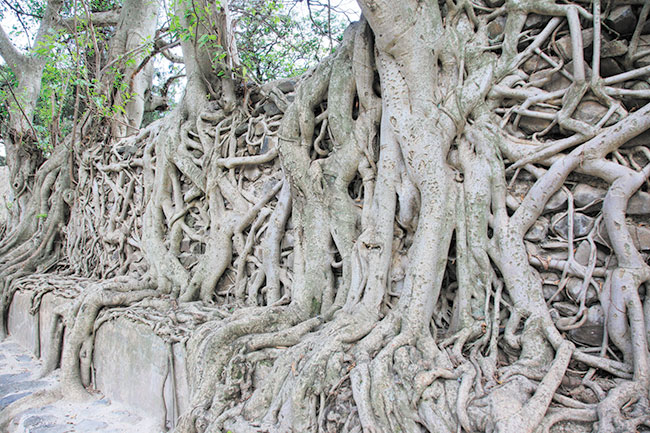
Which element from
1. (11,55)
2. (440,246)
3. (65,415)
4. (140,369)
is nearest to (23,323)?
(65,415)

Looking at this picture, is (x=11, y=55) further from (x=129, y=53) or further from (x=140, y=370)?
(x=140, y=370)

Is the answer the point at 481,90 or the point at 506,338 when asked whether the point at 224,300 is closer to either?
the point at 506,338

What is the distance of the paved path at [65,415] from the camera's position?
2904 mm

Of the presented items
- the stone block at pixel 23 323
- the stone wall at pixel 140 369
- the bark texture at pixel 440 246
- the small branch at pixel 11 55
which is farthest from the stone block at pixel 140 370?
the small branch at pixel 11 55

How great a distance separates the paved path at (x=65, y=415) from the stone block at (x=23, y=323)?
2.34 feet

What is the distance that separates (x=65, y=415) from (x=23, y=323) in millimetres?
2396

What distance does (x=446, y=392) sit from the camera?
1.87m

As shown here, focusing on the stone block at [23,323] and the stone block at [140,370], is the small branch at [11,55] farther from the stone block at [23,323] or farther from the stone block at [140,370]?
the stone block at [140,370]

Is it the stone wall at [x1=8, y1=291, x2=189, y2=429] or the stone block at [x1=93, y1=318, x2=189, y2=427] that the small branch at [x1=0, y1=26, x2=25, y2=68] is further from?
the stone block at [x1=93, y1=318, x2=189, y2=427]

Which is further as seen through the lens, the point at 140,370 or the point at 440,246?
the point at 140,370

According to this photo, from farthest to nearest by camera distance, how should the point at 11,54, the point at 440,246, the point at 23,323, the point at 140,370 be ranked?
the point at 11,54, the point at 23,323, the point at 140,370, the point at 440,246

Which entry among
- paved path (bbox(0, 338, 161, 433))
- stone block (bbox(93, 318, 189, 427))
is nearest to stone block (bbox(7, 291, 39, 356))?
paved path (bbox(0, 338, 161, 433))

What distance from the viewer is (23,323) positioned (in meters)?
4.93

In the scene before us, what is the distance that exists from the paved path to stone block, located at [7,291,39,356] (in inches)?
28.1
